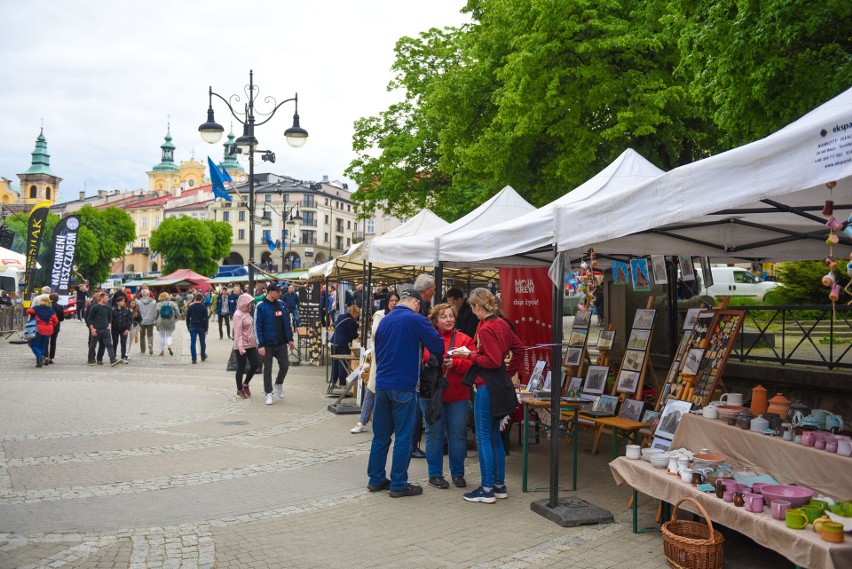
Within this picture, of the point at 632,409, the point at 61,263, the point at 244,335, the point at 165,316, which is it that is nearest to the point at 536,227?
the point at 632,409

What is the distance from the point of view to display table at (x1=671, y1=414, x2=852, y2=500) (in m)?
4.63

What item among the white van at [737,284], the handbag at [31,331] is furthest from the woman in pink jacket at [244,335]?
the white van at [737,284]

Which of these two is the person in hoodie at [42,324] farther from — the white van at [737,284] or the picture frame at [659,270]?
the white van at [737,284]

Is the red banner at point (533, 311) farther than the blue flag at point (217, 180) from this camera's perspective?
No

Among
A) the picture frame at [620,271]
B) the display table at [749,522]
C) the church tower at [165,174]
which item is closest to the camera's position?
the display table at [749,522]

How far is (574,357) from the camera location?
1002cm

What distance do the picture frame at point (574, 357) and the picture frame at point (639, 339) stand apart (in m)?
1.19

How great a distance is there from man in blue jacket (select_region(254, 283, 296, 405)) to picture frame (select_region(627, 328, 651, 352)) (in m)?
5.98

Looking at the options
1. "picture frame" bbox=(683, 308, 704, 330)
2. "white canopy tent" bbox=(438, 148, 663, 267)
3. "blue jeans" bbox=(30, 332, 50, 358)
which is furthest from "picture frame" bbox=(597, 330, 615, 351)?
"blue jeans" bbox=(30, 332, 50, 358)

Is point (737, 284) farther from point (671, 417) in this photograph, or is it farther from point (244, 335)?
point (671, 417)

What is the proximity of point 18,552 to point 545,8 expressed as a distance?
13.3m

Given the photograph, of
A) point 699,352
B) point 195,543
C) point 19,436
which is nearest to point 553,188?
point 699,352

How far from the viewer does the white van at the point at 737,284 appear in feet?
92.7

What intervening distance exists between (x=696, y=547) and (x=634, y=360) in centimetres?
429
